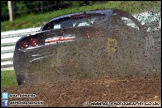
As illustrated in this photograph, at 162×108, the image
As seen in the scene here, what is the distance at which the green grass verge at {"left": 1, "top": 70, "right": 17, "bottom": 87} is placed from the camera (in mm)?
11086

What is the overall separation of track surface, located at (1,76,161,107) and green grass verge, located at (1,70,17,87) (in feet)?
8.66

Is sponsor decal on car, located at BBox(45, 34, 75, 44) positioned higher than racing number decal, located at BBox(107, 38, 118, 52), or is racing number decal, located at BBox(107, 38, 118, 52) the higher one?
sponsor decal on car, located at BBox(45, 34, 75, 44)

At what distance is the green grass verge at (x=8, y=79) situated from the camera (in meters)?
11.1

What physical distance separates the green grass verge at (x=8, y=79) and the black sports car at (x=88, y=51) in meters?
1.36

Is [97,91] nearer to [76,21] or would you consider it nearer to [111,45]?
[111,45]

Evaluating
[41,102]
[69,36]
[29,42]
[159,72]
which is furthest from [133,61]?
[41,102]

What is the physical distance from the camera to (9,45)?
13.1m

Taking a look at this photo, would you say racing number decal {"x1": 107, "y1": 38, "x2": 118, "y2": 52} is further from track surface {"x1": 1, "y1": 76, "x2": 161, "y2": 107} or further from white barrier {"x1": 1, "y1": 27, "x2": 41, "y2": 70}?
white barrier {"x1": 1, "y1": 27, "x2": 41, "y2": 70}

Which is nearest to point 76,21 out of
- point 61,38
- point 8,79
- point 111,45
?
point 61,38

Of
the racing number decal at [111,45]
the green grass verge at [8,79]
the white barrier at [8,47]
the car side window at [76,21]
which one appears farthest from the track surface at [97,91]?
the white barrier at [8,47]

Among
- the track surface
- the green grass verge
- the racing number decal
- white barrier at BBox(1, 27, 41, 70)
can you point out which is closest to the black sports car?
the racing number decal

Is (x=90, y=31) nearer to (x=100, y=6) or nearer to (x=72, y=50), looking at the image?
(x=72, y=50)

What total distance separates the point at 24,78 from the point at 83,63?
111cm

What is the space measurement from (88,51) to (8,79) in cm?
263
